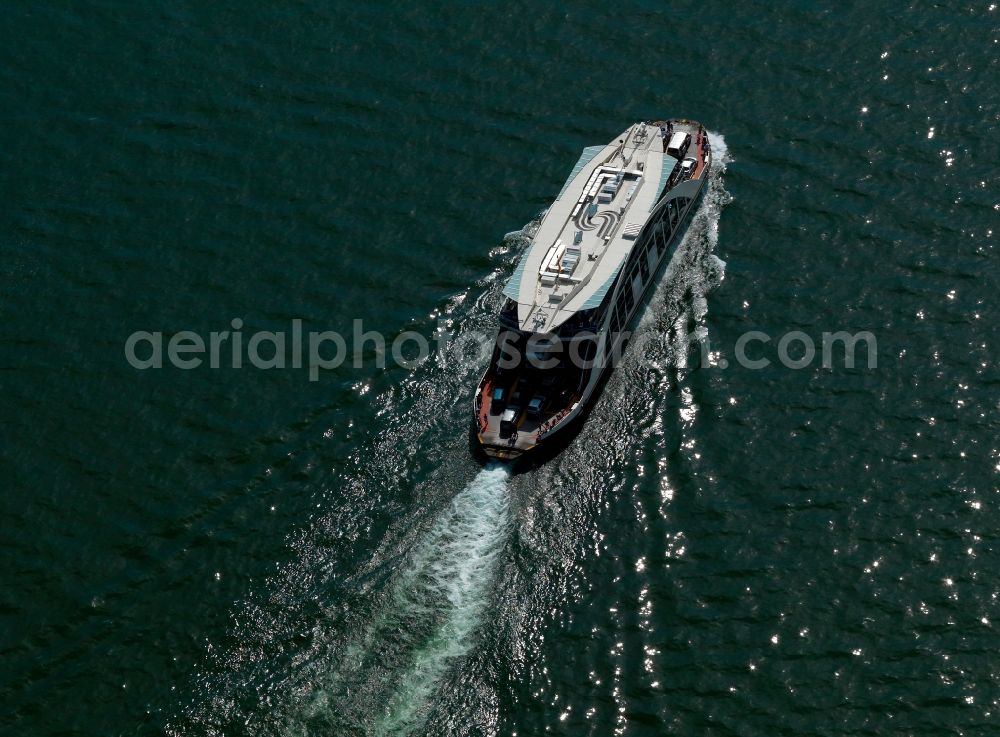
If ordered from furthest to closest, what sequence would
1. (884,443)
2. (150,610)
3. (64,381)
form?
1. (64,381)
2. (884,443)
3. (150,610)

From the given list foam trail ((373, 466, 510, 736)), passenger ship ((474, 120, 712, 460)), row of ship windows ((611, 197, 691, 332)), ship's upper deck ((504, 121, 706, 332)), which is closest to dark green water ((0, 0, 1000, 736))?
foam trail ((373, 466, 510, 736))

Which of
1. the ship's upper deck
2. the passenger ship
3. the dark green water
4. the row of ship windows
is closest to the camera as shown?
the dark green water

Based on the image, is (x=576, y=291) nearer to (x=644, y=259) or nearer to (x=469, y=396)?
(x=644, y=259)

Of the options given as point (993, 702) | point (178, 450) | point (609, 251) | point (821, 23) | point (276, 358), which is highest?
point (821, 23)

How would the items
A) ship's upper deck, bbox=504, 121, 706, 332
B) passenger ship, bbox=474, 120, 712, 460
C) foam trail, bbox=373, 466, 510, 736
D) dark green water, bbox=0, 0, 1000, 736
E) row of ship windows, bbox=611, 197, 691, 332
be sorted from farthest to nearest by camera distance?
row of ship windows, bbox=611, 197, 691, 332 < ship's upper deck, bbox=504, 121, 706, 332 < passenger ship, bbox=474, 120, 712, 460 < dark green water, bbox=0, 0, 1000, 736 < foam trail, bbox=373, 466, 510, 736

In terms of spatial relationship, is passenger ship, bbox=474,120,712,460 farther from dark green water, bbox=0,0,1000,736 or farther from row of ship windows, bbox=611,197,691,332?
dark green water, bbox=0,0,1000,736

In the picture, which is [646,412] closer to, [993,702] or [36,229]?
[993,702]

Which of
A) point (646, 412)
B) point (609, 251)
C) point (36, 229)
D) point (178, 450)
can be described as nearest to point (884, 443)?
point (646, 412)

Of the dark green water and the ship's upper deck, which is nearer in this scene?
the dark green water
